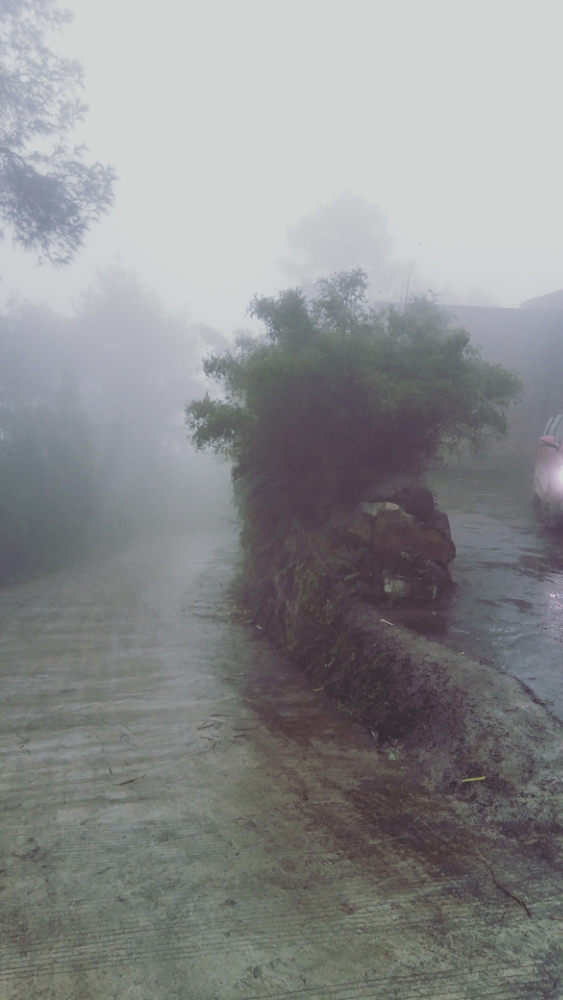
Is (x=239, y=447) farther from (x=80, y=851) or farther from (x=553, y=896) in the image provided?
(x=553, y=896)

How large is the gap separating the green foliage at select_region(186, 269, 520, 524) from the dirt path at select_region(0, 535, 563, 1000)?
308 cm

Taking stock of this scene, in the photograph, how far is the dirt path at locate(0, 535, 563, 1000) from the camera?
259 centimetres

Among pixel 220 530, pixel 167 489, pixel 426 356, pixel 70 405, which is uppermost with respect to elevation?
pixel 70 405

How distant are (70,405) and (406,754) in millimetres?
18872

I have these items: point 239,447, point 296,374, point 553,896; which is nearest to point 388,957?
point 553,896

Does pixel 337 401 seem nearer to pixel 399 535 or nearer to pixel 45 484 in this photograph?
pixel 399 535

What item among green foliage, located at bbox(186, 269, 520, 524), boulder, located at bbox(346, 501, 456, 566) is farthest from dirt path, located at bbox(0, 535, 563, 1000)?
green foliage, located at bbox(186, 269, 520, 524)

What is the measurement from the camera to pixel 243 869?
3.27m

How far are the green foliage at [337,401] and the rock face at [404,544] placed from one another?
0.63 m

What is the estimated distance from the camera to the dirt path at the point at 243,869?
259 centimetres

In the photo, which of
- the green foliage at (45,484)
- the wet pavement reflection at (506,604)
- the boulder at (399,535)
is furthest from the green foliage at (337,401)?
the green foliage at (45,484)

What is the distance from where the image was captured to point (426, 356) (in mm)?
7426

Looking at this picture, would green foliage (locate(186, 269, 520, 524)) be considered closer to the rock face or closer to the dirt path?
the rock face

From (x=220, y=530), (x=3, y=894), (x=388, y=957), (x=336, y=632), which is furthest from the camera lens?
(x=220, y=530)
